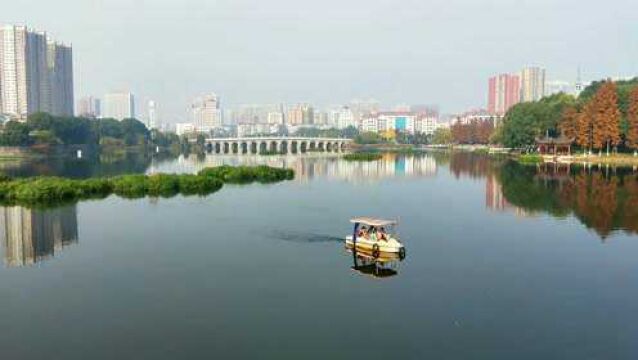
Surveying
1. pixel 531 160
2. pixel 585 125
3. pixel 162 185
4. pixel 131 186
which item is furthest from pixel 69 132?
pixel 585 125

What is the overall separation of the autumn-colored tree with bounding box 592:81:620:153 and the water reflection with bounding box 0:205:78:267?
2020 inches

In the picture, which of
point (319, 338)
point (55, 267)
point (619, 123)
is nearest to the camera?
point (319, 338)

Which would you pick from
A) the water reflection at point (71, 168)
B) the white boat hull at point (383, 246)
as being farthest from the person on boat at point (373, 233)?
the water reflection at point (71, 168)

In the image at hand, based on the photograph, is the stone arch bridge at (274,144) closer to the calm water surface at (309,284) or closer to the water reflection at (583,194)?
the water reflection at (583,194)

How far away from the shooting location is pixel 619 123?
2350 inches

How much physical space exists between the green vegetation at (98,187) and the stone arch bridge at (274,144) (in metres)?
98.0

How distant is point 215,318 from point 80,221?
15.4 m

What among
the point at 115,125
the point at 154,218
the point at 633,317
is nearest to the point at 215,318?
the point at 633,317

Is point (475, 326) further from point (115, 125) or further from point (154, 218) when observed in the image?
point (115, 125)

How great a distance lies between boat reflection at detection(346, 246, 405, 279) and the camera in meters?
17.2

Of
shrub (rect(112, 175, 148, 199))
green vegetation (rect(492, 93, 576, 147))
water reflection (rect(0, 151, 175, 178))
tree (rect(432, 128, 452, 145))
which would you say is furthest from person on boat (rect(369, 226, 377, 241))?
tree (rect(432, 128, 452, 145))

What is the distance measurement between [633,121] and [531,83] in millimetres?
144084

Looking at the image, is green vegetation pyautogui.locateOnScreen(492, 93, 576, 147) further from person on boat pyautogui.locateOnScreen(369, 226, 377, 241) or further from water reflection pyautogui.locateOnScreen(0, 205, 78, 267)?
water reflection pyautogui.locateOnScreen(0, 205, 78, 267)

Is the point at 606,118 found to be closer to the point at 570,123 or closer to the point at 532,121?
the point at 570,123
